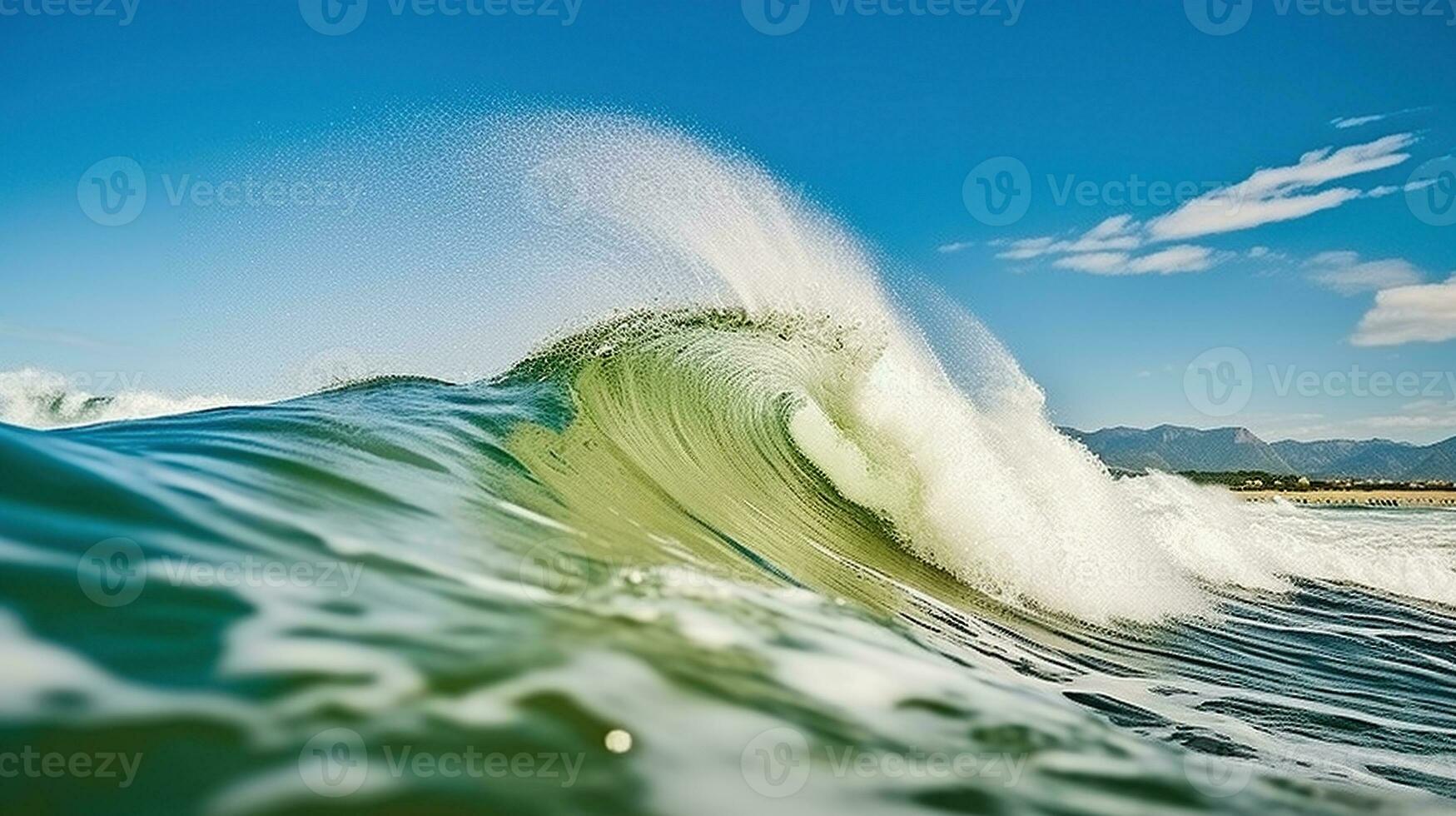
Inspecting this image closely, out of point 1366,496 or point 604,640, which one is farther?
point 1366,496

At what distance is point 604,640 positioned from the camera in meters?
3.07

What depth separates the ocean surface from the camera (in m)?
2.26

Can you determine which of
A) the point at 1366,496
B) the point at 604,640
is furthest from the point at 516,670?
the point at 1366,496

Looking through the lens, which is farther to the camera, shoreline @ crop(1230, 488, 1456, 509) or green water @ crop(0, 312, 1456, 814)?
shoreline @ crop(1230, 488, 1456, 509)

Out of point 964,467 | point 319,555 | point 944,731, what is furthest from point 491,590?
point 964,467

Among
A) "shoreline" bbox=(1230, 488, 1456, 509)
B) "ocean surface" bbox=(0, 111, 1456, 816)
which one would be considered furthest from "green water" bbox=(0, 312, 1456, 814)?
"shoreline" bbox=(1230, 488, 1456, 509)

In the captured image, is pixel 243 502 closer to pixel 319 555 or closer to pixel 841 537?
pixel 319 555

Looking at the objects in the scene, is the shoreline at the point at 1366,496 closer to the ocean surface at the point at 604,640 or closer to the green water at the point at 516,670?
the ocean surface at the point at 604,640

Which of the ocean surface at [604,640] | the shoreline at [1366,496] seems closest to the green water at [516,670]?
the ocean surface at [604,640]

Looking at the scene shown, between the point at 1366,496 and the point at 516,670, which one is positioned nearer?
the point at 516,670

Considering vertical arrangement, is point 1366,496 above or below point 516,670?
above

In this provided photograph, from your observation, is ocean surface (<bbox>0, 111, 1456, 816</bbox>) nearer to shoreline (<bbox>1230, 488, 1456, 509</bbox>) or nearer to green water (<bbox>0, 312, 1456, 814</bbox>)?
green water (<bbox>0, 312, 1456, 814</bbox>)

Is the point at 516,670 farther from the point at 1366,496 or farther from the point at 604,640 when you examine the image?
the point at 1366,496

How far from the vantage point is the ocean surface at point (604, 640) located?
2256 mm
